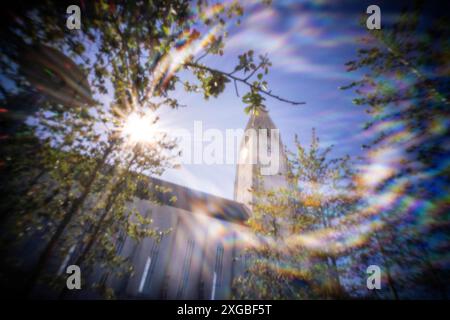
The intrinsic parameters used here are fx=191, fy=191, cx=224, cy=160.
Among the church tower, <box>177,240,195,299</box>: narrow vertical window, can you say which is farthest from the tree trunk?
the church tower

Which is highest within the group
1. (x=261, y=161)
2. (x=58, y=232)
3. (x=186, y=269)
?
(x=261, y=161)

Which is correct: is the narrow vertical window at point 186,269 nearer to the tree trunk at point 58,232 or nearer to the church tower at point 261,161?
the church tower at point 261,161

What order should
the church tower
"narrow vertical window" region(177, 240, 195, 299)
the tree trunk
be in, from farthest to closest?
the church tower < "narrow vertical window" region(177, 240, 195, 299) < the tree trunk

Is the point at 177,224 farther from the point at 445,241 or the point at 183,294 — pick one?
the point at 445,241

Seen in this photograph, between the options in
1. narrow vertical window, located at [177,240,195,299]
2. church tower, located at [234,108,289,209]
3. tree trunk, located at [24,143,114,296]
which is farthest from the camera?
church tower, located at [234,108,289,209]

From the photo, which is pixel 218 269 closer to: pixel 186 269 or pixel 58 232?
pixel 186 269

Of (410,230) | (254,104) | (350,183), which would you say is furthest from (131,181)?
(410,230)

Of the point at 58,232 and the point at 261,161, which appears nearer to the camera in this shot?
the point at 58,232

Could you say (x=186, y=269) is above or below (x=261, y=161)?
below

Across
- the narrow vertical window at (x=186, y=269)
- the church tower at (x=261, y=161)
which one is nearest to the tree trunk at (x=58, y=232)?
the narrow vertical window at (x=186, y=269)

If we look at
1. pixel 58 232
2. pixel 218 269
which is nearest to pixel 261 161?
pixel 218 269

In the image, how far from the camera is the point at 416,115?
21.1 feet

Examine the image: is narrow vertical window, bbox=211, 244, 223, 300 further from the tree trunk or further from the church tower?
the tree trunk

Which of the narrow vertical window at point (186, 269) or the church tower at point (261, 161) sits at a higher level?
the church tower at point (261, 161)
